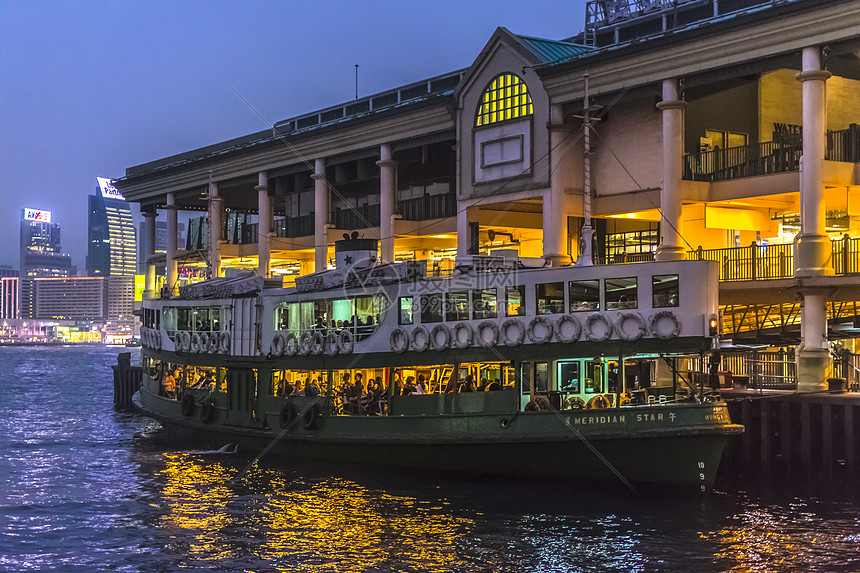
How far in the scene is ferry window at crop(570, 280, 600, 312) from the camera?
85.9ft

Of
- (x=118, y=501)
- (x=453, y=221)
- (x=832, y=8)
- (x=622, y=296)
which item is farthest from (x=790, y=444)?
(x=453, y=221)

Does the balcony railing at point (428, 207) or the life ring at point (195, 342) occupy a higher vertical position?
the balcony railing at point (428, 207)

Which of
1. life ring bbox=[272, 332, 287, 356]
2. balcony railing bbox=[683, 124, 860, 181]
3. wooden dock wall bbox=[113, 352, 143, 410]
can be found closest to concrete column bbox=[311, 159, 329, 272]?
wooden dock wall bbox=[113, 352, 143, 410]

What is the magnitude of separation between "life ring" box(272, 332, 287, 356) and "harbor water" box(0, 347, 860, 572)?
3.60m

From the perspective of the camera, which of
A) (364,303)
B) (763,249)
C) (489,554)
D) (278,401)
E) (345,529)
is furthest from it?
(763,249)

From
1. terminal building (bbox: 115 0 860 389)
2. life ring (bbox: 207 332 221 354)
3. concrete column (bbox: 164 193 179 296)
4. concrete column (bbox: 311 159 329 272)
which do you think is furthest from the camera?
concrete column (bbox: 164 193 179 296)

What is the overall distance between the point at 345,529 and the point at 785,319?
21313 millimetres

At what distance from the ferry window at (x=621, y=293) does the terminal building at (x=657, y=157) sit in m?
1.33

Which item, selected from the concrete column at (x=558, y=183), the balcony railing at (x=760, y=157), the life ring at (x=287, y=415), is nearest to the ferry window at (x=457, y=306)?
the life ring at (x=287, y=415)

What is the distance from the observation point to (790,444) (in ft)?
94.4

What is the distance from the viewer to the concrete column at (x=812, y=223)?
32062 millimetres

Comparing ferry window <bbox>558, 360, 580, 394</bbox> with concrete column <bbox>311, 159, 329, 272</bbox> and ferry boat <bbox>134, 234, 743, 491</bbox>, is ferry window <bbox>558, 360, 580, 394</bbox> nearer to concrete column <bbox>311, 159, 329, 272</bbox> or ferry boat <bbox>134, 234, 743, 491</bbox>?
ferry boat <bbox>134, 234, 743, 491</bbox>

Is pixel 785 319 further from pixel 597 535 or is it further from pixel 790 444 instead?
pixel 597 535

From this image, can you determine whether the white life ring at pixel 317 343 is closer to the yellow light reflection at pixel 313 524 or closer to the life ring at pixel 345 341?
the life ring at pixel 345 341
